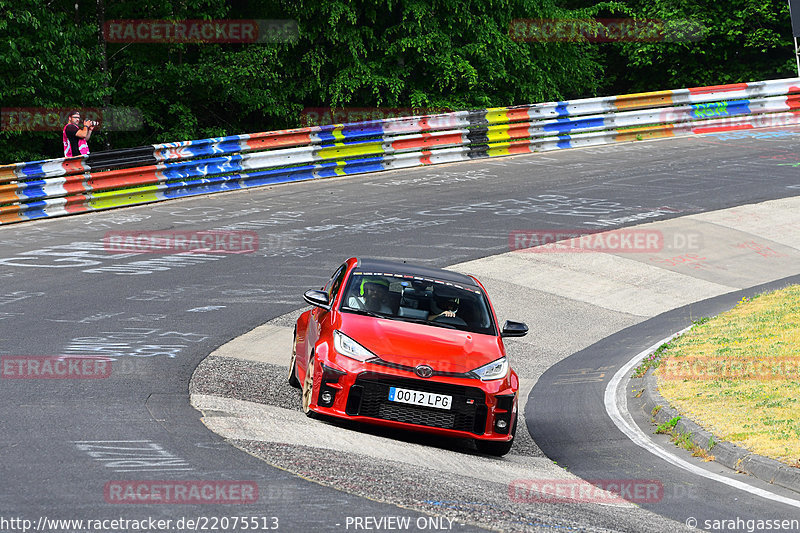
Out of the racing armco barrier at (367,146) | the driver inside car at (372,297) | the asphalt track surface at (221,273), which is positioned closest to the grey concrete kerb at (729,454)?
the driver inside car at (372,297)

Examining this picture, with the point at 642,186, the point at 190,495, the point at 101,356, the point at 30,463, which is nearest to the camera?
the point at 190,495

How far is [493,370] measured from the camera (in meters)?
8.94

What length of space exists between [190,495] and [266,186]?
1652 cm

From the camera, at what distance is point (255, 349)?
1195 centimetres

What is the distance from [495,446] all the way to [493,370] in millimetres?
666

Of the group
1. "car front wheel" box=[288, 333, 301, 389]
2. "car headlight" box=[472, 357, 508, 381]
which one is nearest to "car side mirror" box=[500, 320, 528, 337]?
"car headlight" box=[472, 357, 508, 381]

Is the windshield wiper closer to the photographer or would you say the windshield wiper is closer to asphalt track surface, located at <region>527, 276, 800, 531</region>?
asphalt track surface, located at <region>527, 276, 800, 531</region>

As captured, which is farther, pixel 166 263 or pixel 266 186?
pixel 266 186

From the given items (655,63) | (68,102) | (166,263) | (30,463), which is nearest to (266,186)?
(68,102)

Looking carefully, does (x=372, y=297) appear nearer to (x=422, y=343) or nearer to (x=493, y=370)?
(x=422, y=343)

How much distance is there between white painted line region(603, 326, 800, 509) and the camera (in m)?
8.06

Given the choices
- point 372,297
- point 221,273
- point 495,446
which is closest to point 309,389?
point 372,297

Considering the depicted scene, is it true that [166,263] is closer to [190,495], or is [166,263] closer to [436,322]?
[436,322]

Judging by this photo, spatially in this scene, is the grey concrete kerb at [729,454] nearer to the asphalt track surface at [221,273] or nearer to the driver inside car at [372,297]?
the driver inside car at [372,297]
